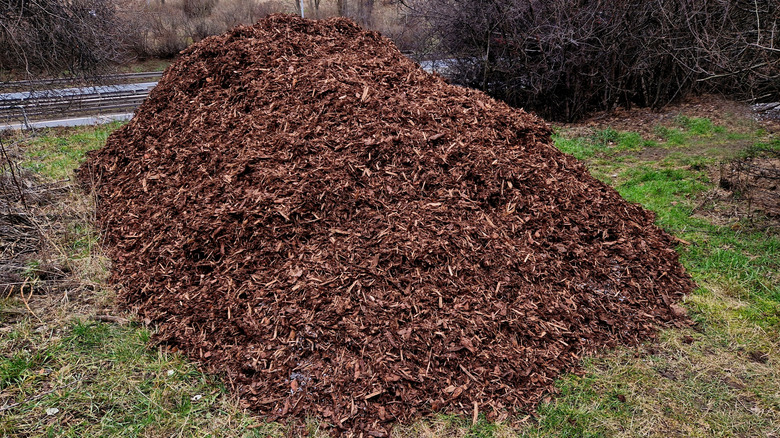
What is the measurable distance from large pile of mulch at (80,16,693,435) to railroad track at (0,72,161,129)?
6.13m

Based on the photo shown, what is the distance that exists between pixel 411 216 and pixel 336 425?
1518 millimetres

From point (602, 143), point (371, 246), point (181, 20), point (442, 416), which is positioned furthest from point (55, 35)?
point (181, 20)

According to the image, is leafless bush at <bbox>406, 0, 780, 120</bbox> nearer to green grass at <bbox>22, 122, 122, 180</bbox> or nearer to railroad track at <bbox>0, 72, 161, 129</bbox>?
green grass at <bbox>22, 122, 122, 180</bbox>

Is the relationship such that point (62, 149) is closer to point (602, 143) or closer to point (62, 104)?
point (62, 104)

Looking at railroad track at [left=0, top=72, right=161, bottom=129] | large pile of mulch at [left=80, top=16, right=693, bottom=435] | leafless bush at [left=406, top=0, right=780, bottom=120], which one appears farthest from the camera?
railroad track at [left=0, top=72, right=161, bottom=129]

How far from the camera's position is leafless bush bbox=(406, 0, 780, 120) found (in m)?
8.35

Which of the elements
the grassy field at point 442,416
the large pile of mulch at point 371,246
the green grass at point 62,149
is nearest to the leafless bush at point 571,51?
the large pile of mulch at point 371,246

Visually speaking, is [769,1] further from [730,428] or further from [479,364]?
[479,364]

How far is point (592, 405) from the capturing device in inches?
113

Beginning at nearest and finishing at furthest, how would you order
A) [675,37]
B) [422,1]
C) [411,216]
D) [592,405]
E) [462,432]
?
[462,432] < [592,405] < [411,216] < [675,37] < [422,1]

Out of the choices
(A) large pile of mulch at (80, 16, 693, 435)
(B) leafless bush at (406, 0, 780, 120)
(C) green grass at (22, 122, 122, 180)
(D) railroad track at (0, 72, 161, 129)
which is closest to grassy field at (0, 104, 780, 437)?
(A) large pile of mulch at (80, 16, 693, 435)

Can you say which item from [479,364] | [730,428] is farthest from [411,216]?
[730,428]

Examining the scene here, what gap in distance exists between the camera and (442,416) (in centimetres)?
277

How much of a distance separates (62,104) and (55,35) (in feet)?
15.6
